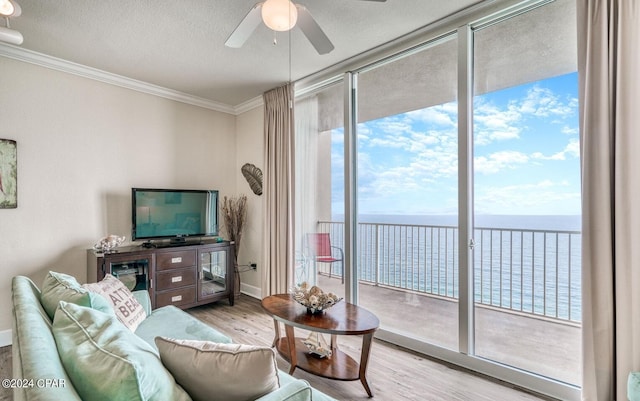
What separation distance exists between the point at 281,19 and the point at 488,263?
2392mm

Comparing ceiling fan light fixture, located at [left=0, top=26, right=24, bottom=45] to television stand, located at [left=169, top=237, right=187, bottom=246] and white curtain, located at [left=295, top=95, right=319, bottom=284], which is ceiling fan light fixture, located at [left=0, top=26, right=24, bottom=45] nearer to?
television stand, located at [left=169, top=237, right=187, bottom=246]

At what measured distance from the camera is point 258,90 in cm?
417

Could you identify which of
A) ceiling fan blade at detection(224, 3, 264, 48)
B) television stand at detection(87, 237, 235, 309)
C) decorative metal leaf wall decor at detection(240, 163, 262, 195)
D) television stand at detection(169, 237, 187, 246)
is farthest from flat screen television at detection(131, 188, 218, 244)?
ceiling fan blade at detection(224, 3, 264, 48)

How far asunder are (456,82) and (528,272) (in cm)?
164

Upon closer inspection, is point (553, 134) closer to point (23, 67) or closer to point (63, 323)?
point (63, 323)

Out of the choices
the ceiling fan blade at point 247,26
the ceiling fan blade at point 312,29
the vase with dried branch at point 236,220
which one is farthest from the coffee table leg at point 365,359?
the vase with dried branch at point 236,220

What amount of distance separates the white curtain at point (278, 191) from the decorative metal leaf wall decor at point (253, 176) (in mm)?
330

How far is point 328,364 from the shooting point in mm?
2336

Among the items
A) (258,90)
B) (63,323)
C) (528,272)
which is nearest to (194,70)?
(258,90)

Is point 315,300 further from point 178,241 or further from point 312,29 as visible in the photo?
point 178,241

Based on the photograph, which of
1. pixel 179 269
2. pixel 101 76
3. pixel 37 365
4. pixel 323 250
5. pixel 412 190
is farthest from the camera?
pixel 323 250

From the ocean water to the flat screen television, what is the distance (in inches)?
66.4

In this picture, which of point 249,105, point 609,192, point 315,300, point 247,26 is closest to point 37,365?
point 315,300

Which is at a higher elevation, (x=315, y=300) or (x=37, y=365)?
(x=37, y=365)
